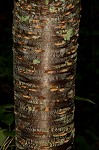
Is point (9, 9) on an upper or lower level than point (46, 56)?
lower

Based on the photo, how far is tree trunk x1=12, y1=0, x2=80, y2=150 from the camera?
1.41 metres

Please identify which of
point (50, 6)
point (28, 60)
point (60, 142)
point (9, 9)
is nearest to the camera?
point (50, 6)

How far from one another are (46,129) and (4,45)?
4.61m

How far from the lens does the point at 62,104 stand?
1575 mm

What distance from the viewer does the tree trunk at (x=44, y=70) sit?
141cm

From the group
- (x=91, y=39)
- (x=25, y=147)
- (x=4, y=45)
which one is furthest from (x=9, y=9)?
(x=25, y=147)

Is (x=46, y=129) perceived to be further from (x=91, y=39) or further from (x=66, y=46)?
(x=91, y=39)

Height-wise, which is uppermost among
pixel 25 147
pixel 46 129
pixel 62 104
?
pixel 62 104

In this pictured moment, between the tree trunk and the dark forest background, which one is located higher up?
the tree trunk

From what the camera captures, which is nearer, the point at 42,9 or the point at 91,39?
the point at 42,9

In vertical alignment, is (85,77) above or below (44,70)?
below

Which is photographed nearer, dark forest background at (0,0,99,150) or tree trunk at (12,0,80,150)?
tree trunk at (12,0,80,150)

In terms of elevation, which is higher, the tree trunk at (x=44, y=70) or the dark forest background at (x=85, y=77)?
the tree trunk at (x=44, y=70)

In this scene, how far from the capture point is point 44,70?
4.86 ft
